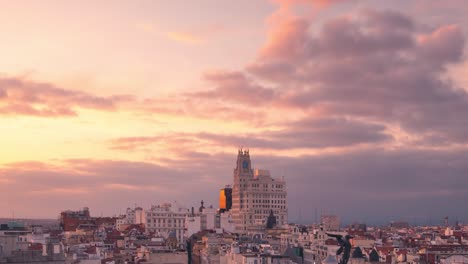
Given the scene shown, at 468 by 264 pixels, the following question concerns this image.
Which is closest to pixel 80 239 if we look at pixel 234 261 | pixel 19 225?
pixel 19 225

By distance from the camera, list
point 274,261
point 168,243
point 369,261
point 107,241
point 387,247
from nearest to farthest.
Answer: point 369,261, point 274,261, point 387,247, point 168,243, point 107,241

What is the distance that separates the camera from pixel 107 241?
17138 centimetres

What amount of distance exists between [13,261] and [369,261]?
56845 millimetres

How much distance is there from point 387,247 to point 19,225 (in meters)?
55.7

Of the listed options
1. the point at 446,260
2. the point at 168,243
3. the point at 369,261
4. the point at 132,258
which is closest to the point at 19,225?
the point at 132,258

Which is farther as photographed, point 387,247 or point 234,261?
point 387,247

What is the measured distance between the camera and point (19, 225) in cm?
13762

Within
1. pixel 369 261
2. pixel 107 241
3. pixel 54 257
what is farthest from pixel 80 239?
pixel 54 257

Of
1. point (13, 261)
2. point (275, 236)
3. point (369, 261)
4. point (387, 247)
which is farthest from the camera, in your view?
point (275, 236)

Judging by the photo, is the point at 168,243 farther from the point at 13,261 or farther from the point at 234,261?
the point at 13,261

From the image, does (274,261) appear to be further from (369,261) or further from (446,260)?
(446,260)

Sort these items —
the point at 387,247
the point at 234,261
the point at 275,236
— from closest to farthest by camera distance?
1. the point at 234,261
2. the point at 387,247
3. the point at 275,236

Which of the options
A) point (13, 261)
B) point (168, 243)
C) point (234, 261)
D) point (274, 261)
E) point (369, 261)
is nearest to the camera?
point (13, 261)

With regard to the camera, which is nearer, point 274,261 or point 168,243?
point 274,261
